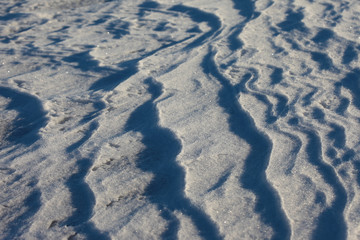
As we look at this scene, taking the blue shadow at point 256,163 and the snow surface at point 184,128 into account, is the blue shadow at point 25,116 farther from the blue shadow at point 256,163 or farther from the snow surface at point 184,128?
the blue shadow at point 256,163

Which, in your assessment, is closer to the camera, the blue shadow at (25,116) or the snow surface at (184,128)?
the snow surface at (184,128)

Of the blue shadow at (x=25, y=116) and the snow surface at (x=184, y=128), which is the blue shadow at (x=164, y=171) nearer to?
the snow surface at (x=184, y=128)

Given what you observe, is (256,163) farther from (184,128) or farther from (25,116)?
(25,116)

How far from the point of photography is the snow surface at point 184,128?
2102 millimetres

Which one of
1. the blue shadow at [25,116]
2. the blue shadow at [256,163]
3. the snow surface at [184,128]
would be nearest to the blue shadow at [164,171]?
the snow surface at [184,128]

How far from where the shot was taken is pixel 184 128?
277 cm

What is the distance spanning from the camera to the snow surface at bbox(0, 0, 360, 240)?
210 cm

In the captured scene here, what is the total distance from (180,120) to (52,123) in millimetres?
889

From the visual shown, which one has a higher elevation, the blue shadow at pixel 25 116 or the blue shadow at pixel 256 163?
the blue shadow at pixel 256 163

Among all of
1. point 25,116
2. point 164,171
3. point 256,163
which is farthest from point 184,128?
point 25,116

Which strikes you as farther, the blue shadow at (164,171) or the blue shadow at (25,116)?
the blue shadow at (25,116)

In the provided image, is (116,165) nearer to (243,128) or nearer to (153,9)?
(243,128)

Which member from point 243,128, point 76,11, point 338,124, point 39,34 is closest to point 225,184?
point 243,128

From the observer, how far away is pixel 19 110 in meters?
3.10
